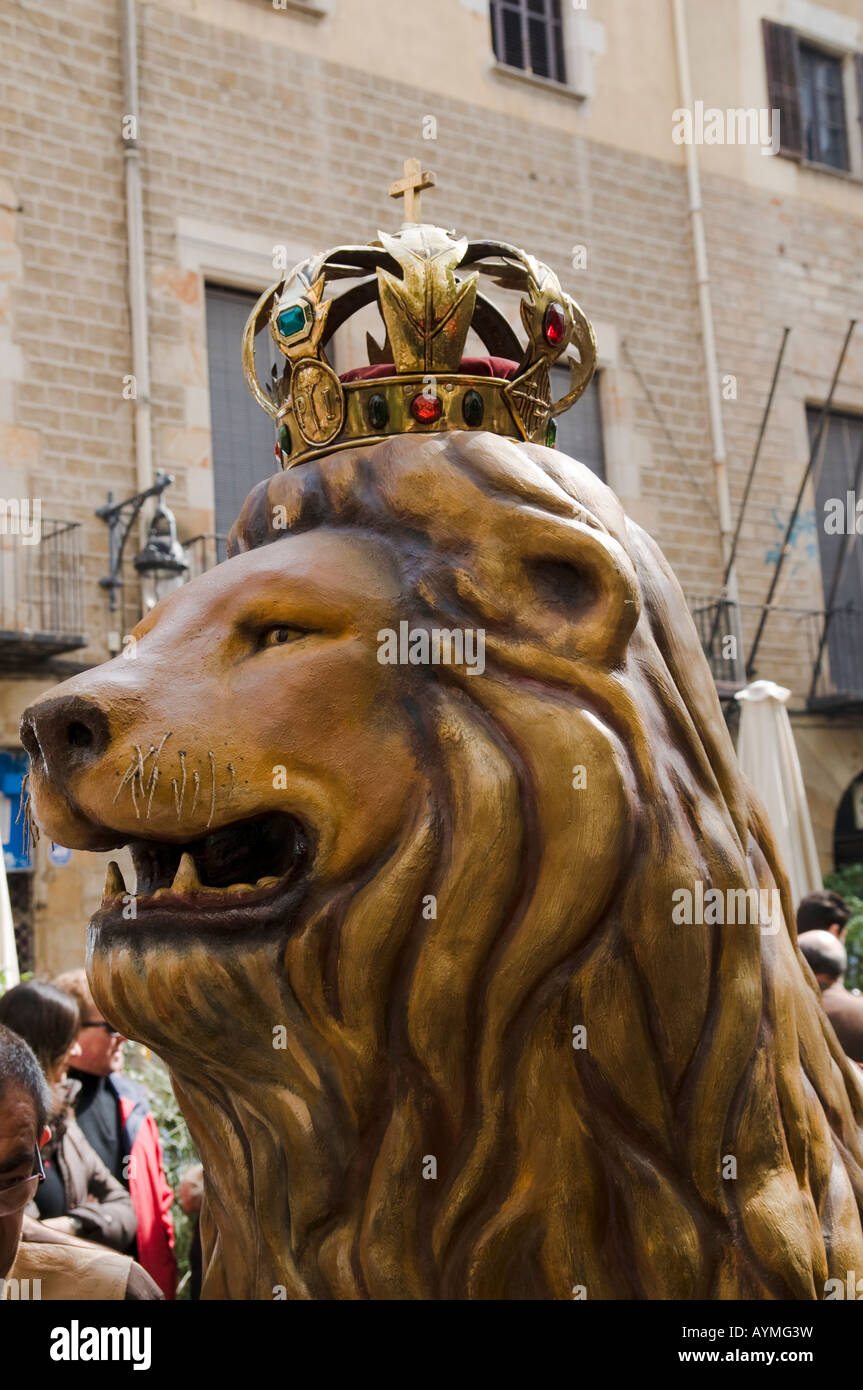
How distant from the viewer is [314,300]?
1878 mm

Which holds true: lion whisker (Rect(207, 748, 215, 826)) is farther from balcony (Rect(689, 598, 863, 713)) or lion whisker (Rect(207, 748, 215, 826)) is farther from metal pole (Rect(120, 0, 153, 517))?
balcony (Rect(689, 598, 863, 713))

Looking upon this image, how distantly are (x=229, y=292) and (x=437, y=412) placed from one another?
10102 mm

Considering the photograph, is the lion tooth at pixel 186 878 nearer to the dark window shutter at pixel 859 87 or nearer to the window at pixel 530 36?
the window at pixel 530 36

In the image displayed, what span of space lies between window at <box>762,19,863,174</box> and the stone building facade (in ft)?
0.29

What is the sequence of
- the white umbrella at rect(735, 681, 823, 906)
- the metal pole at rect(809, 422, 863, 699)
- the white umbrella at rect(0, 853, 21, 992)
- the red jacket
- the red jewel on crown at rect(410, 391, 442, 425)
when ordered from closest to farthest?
the red jewel on crown at rect(410, 391, 442, 425)
the red jacket
the white umbrella at rect(0, 853, 21, 992)
the white umbrella at rect(735, 681, 823, 906)
the metal pole at rect(809, 422, 863, 699)

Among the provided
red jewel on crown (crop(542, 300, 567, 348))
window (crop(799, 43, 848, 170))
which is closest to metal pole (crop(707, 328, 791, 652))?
window (crop(799, 43, 848, 170))

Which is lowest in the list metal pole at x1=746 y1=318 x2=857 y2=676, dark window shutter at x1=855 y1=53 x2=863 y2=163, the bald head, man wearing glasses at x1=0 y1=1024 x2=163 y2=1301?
man wearing glasses at x1=0 y1=1024 x2=163 y2=1301

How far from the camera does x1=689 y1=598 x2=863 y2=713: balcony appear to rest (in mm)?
13875

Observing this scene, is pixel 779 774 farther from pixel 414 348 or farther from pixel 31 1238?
pixel 414 348

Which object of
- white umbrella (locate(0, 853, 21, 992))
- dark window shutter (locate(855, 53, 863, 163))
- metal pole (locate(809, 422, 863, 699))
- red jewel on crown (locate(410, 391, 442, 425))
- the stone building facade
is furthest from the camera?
dark window shutter (locate(855, 53, 863, 163))

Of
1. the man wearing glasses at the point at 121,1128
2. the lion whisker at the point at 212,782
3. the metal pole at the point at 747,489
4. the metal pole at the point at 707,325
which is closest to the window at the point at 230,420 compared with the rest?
the metal pole at the point at 747,489

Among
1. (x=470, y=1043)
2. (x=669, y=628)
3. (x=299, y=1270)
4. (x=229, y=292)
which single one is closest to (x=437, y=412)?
(x=669, y=628)

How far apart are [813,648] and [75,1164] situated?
482 inches

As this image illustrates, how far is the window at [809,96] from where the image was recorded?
15.4 metres
